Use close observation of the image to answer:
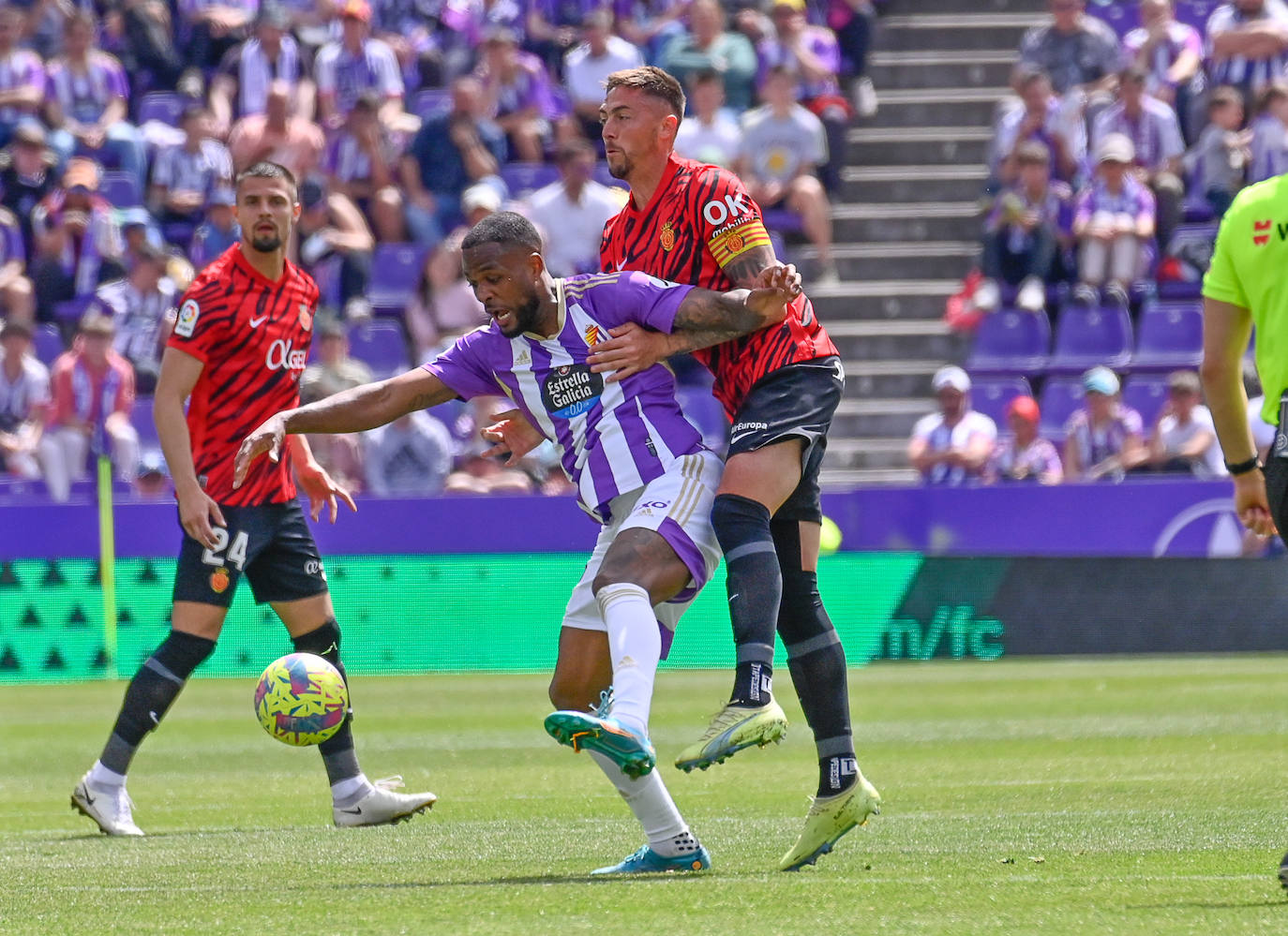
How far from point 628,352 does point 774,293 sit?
48cm

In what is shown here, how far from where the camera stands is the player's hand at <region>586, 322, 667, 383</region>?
627 centimetres

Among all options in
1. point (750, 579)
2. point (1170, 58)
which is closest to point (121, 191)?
point (1170, 58)

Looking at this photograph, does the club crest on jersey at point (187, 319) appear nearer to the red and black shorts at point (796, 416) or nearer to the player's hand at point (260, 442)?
the player's hand at point (260, 442)

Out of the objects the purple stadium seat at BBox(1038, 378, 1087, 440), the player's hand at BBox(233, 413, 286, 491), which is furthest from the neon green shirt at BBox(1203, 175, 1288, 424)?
the purple stadium seat at BBox(1038, 378, 1087, 440)

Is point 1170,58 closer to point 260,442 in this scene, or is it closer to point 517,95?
point 517,95

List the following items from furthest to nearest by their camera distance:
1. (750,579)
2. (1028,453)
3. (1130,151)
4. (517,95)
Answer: (517,95) → (1130,151) → (1028,453) → (750,579)

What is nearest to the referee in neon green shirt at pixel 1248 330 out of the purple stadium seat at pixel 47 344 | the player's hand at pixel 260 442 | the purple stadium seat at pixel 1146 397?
the player's hand at pixel 260 442

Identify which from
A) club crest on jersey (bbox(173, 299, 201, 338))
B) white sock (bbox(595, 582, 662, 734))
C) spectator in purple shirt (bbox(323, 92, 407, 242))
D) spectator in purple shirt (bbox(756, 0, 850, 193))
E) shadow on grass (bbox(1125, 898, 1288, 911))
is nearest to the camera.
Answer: shadow on grass (bbox(1125, 898, 1288, 911))

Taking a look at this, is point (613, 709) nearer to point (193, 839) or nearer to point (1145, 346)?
point (193, 839)

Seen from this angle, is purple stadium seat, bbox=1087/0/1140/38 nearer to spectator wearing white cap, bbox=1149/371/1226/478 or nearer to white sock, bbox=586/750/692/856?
spectator wearing white cap, bbox=1149/371/1226/478

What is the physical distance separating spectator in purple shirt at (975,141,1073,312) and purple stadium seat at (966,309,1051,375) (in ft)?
0.47

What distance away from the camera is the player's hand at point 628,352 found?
627cm

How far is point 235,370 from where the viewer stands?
325 inches

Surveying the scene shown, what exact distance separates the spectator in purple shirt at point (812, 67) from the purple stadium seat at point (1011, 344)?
3020 mm
